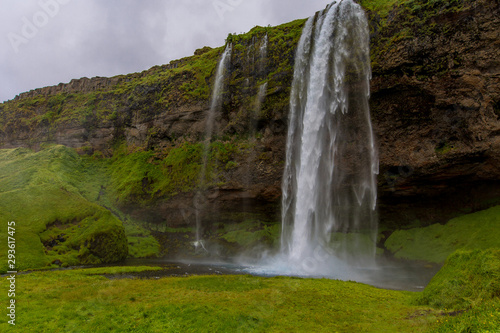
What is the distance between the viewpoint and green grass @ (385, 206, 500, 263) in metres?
30.1

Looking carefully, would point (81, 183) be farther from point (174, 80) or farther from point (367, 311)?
point (367, 311)

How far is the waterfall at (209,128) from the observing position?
4978 cm

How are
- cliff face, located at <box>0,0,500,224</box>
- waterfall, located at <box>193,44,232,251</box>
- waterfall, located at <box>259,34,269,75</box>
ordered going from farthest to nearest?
1. waterfall, located at <box>193,44,232,251</box>
2. waterfall, located at <box>259,34,269,75</box>
3. cliff face, located at <box>0,0,500,224</box>

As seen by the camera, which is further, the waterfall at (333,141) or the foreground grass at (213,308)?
the waterfall at (333,141)

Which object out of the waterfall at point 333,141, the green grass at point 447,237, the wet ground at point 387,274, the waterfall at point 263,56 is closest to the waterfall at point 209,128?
the waterfall at point 263,56

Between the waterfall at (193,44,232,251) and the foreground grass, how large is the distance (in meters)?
29.0

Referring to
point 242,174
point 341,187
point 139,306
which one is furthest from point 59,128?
point 139,306

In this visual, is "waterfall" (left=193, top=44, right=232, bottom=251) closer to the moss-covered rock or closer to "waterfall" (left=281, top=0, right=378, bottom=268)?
"waterfall" (left=281, top=0, right=378, bottom=268)

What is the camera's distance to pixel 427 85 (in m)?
33.3

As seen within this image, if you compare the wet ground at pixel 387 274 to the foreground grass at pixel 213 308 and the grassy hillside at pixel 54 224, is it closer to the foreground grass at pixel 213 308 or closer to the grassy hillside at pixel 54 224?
the foreground grass at pixel 213 308

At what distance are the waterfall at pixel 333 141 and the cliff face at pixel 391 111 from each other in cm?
182

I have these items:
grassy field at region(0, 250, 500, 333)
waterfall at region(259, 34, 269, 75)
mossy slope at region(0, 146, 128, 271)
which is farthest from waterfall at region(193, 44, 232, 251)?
grassy field at region(0, 250, 500, 333)

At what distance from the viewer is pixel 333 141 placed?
38.8 meters

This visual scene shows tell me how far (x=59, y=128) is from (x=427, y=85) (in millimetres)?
84882
